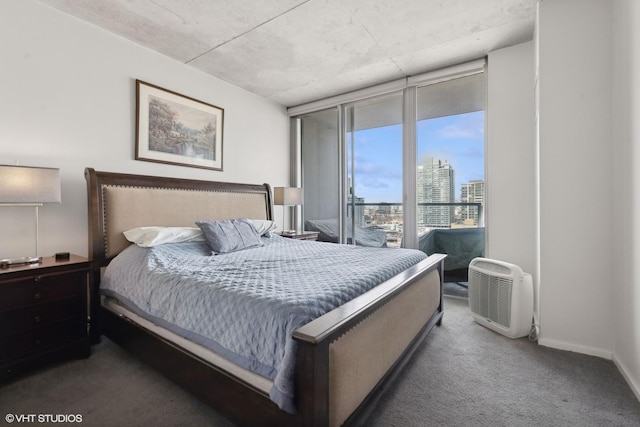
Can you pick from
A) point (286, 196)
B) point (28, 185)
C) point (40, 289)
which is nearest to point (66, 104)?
point (28, 185)

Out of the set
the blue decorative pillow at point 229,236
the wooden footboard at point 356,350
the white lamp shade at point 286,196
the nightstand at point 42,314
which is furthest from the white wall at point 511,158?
the nightstand at point 42,314

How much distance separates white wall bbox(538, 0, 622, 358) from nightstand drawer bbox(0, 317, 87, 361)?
3.43 meters

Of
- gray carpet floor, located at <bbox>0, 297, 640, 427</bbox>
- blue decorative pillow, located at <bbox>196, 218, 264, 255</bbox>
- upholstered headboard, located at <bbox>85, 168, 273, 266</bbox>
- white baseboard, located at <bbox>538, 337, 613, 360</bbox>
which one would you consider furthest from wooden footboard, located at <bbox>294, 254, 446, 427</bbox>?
upholstered headboard, located at <bbox>85, 168, 273, 266</bbox>

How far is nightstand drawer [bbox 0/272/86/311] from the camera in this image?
1.88 meters

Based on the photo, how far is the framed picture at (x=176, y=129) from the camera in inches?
121

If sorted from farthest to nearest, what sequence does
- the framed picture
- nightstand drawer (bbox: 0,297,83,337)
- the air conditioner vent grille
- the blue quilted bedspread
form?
1. the framed picture
2. the air conditioner vent grille
3. nightstand drawer (bbox: 0,297,83,337)
4. the blue quilted bedspread

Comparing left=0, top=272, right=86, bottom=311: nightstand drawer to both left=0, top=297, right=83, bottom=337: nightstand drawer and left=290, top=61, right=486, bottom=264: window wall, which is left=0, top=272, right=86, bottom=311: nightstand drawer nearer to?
left=0, top=297, right=83, bottom=337: nightstand drawer

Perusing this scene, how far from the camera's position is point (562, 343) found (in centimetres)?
230

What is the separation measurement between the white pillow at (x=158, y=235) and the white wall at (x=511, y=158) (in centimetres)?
303

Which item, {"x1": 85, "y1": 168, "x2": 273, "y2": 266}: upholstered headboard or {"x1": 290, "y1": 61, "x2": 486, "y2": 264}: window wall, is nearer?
{"x1": 85, "y1": 168, "x2": 273, "y2": 266}: upholstered headboard

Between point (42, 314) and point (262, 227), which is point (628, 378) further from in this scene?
point (42, 314)

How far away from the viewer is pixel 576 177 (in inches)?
88.5

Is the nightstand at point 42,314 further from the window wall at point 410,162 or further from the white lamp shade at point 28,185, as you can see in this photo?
the window wall at point 410,162

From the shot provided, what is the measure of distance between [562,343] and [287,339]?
2.29 metres
